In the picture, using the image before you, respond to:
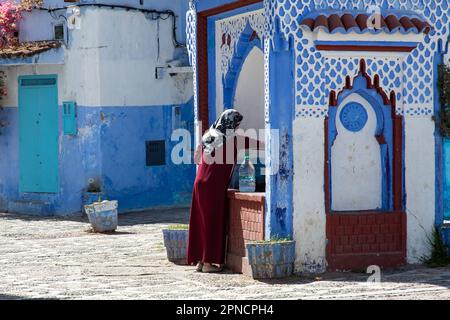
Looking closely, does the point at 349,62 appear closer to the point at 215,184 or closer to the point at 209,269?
the point at 215,184

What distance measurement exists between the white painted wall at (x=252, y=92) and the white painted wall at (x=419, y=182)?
2.42m

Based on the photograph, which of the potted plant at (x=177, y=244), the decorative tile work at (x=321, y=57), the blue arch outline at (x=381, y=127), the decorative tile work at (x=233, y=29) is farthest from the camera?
the potted plant at (x=177, y=244)

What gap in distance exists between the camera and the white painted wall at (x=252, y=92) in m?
12.3

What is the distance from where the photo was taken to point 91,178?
17406 mm

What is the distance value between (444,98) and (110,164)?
8.12 m

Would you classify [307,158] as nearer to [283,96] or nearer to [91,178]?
[283,96]

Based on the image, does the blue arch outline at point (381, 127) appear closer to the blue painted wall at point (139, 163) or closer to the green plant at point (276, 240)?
the green plant at point (276, 240)

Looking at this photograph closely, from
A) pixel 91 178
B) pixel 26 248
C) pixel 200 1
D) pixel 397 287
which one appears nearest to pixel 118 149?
pixel 91 178

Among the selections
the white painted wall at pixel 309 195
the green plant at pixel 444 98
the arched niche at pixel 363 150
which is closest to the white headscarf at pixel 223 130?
the white painted wall at pixel 309 195

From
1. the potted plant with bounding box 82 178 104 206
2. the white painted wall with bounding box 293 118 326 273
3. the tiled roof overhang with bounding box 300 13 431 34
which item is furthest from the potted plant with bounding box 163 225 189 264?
the potted plant with bounding box 82 178 104 206

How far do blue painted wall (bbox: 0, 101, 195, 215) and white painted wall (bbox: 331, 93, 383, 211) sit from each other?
7613 millimetres

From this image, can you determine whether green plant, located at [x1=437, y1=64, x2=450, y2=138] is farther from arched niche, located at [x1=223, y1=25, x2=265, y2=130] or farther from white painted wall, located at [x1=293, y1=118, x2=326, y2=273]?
arched niche, located at [x1=223, y1=25, x2=265, y2=130]

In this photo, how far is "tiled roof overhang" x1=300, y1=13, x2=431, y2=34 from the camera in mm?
10133

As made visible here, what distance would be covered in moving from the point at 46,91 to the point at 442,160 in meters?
9.09
